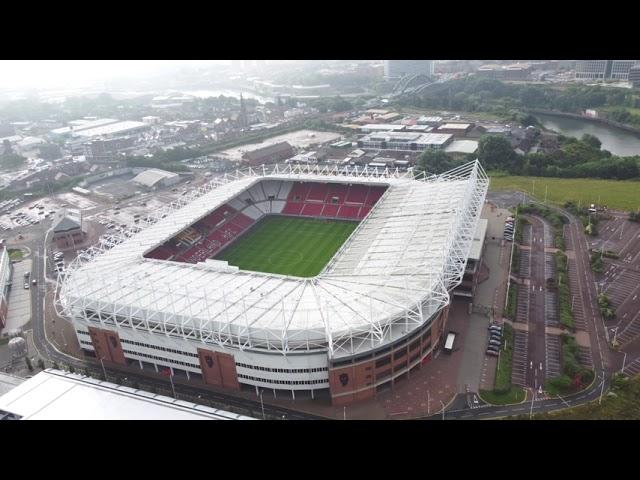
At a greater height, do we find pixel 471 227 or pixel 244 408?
pixel 471 227

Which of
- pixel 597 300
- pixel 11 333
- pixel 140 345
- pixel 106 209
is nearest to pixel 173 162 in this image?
pixel 106 209

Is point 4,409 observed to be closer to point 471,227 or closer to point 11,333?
point 11,333

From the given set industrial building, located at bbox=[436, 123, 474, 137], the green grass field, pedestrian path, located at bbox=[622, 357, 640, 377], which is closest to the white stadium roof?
pedestrian path, located at bbox=[622, 357, 640, 377]

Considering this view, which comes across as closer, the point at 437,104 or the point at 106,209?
the point at 106,209

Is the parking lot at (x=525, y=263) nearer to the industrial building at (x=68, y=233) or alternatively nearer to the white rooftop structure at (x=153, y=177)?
the industrial building at (x=68, y=233)

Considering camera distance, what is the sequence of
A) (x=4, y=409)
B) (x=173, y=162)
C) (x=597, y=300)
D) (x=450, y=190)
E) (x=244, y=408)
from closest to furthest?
1. (x=4, y=409)
2. (x=244, y=408)
3. (x=597, y=300)
4. (x=450, y=190)
5. (x=173, y=162)

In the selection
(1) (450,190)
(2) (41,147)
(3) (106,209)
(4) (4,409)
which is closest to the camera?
(4) (4,409)

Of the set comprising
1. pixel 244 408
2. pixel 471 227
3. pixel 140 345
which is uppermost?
pixel 471 227
